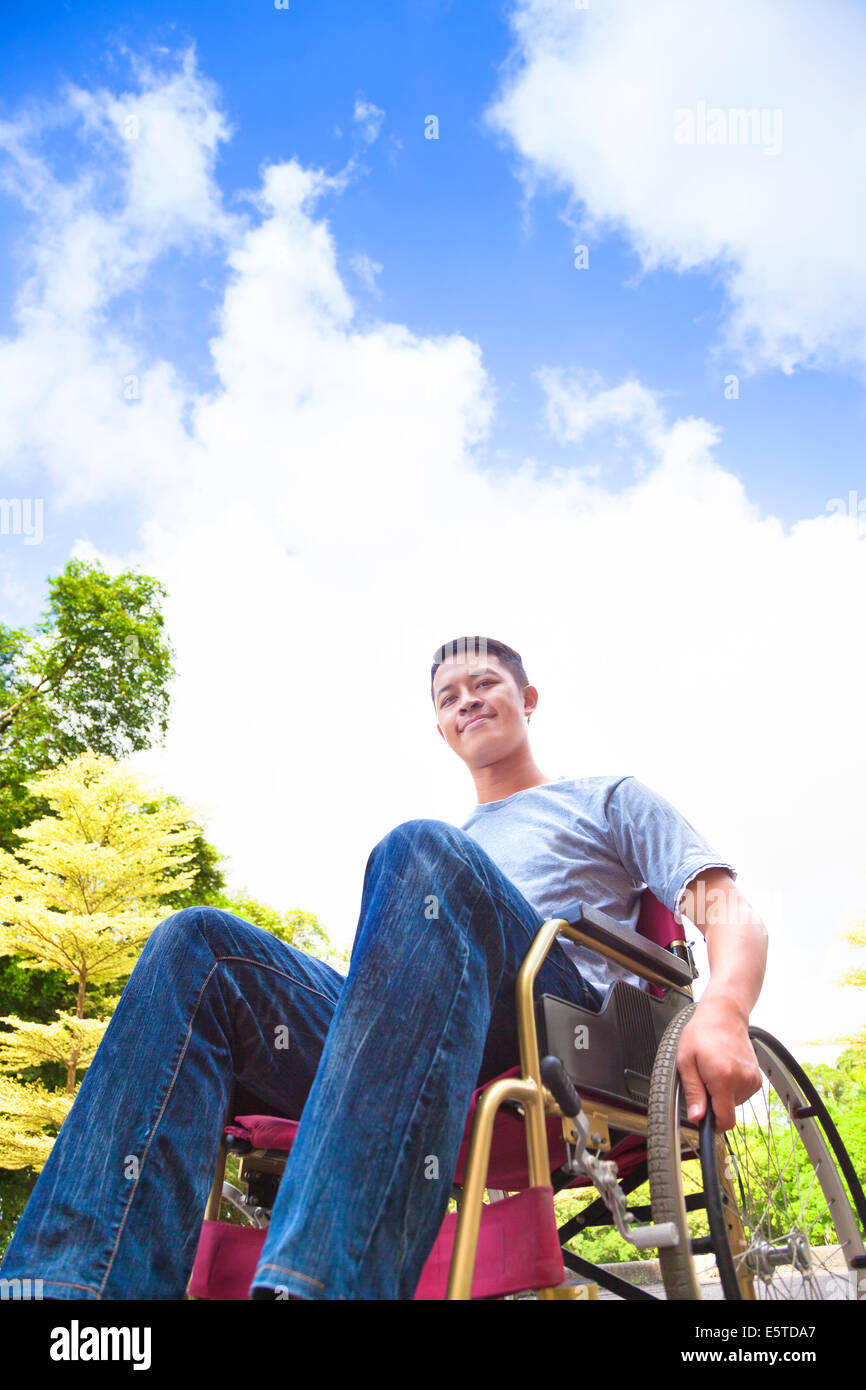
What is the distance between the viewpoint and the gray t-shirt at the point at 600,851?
134cm

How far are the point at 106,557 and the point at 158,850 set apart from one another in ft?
29.1

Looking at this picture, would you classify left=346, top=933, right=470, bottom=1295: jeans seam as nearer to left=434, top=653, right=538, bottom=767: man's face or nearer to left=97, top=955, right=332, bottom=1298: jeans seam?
left=97, top=955, right=332, bottom=1298: jeans seam

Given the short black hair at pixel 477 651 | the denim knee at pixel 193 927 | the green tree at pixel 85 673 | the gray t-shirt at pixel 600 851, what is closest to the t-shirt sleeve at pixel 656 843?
the gray t-shirt at pixel 600 851

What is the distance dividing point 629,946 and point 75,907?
31.0 feet

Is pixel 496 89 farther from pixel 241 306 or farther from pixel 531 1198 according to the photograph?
pixel 531 1198

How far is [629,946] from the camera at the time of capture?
47.4 inches

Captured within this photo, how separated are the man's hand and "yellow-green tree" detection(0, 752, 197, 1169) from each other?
339 inches

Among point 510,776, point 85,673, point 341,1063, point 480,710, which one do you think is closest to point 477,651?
point 480,710

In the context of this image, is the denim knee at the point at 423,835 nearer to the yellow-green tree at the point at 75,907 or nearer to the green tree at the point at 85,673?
the yellow-green tree at the point at 75,907

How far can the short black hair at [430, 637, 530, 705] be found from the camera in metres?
1.86

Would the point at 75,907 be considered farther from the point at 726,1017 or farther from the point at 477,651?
the point at 726,1017

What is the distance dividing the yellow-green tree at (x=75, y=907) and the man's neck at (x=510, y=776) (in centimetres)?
800

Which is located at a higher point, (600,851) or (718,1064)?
(600,851)
